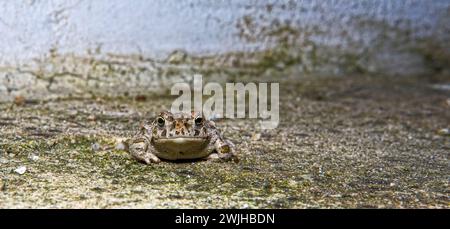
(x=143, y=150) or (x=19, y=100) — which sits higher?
(x=19, y=100)

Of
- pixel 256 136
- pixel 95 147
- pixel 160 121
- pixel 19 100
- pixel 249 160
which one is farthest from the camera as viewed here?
pixel 19 100

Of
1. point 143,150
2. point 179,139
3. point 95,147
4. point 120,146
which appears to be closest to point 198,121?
point 179,139

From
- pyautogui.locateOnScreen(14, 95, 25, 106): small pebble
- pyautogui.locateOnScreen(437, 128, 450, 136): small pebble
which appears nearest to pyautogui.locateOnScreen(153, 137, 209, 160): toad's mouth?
pyautogui.locateOnScreen(14, 95, 25, 106): small pebble

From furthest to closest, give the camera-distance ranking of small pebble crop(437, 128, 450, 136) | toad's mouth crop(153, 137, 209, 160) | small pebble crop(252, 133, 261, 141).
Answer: small pebble crop(437, 128, 450, 136) → small pebble crop(252, 133, 261, 141) → toad's mouth crop(153, 137, 209, 160)

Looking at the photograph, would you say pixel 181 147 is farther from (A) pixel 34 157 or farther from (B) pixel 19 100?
(B) pixel 19 100

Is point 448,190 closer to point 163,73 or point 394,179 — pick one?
point 394,179

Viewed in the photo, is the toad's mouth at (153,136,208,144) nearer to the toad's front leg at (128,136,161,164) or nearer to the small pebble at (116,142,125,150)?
the toad's front leg at (128,136,161,164)
